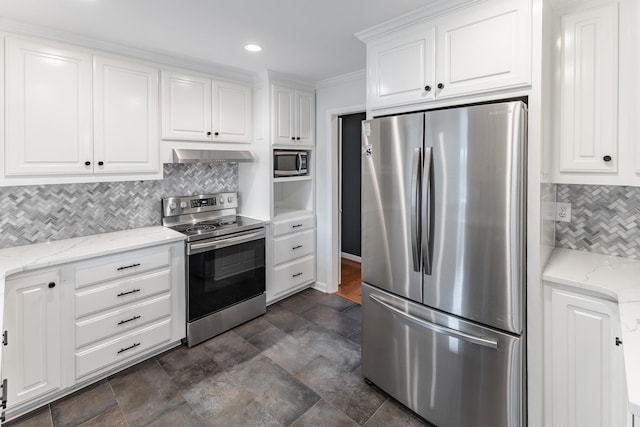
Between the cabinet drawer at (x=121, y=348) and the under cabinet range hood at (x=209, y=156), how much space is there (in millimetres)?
1361

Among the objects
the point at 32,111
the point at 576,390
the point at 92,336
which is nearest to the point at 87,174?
the point at 32,111

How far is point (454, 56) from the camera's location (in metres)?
1.88

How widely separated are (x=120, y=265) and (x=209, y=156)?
3.92 feet

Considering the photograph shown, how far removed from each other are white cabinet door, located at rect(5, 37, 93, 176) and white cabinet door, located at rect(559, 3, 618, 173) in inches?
122

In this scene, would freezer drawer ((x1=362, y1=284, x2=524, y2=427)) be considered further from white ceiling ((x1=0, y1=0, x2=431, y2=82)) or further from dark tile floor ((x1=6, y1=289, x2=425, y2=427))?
white ceiling ((x1=0, y1=0, x2=431, y2=82))

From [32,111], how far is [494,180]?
9.38ft

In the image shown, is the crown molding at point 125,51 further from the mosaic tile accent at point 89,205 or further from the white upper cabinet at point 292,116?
the mosaic tile accent at point 89,205

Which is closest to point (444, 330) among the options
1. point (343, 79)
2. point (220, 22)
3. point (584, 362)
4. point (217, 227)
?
point (584, 362)

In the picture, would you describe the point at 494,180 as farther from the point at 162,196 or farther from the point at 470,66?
the point at 162,196

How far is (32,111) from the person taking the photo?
2.22 m

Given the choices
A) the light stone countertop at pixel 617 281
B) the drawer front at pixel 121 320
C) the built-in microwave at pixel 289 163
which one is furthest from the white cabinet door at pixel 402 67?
the drawer front at pixel 121 320

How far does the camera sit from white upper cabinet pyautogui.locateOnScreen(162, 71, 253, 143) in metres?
2.89

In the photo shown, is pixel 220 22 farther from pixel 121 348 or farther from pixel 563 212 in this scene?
pixel 563 212

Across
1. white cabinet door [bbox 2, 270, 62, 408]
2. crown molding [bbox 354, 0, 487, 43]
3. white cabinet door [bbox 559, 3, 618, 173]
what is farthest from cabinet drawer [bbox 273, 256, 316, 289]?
white cabinet door [bbox 559, 3, 618, 173]
